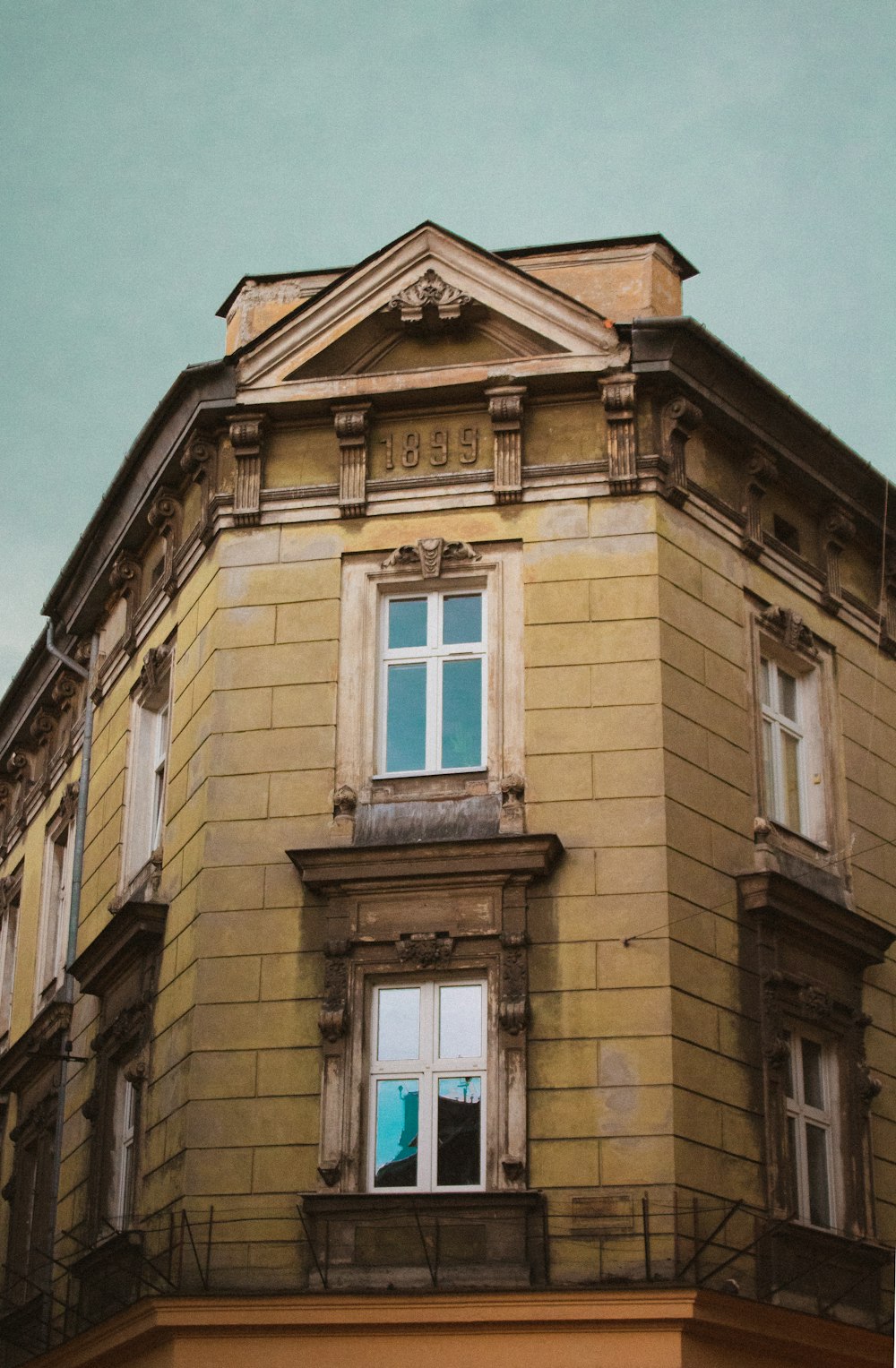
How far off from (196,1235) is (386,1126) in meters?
1.77

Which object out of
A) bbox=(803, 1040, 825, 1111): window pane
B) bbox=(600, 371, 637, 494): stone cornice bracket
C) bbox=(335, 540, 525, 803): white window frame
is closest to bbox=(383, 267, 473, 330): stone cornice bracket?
bbox=(600, 371, 637, 494): stone cornice bracket

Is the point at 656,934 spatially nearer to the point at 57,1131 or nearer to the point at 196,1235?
the point at 196,1235

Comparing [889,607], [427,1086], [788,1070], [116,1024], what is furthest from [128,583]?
[788,1070]

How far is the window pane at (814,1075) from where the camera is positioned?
57.7 feet

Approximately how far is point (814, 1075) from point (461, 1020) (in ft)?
11.6

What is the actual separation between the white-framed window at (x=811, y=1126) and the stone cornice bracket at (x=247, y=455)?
707cm

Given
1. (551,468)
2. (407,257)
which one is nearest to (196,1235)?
(551,468)

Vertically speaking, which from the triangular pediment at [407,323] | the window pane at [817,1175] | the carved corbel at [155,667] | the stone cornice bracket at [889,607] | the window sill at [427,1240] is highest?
the triangular pediment at [407,323]

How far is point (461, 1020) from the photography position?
1644 centimetres

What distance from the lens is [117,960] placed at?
61.2 ft

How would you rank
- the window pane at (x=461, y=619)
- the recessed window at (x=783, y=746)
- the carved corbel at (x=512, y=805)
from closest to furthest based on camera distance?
the carved corbel at (x=512, y=805)
the window pane at (x=461, y=619)
the recessed window at (x=783, y=746)

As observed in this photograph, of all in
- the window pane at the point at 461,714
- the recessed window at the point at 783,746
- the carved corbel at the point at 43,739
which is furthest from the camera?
the carved corbel at the point at 43,739

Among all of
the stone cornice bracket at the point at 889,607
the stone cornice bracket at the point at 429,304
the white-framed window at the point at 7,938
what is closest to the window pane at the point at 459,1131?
the stone cornice bracket at the point at 429,304

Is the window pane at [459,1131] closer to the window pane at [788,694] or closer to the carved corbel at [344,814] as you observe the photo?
the carved corbel at [344,814]
